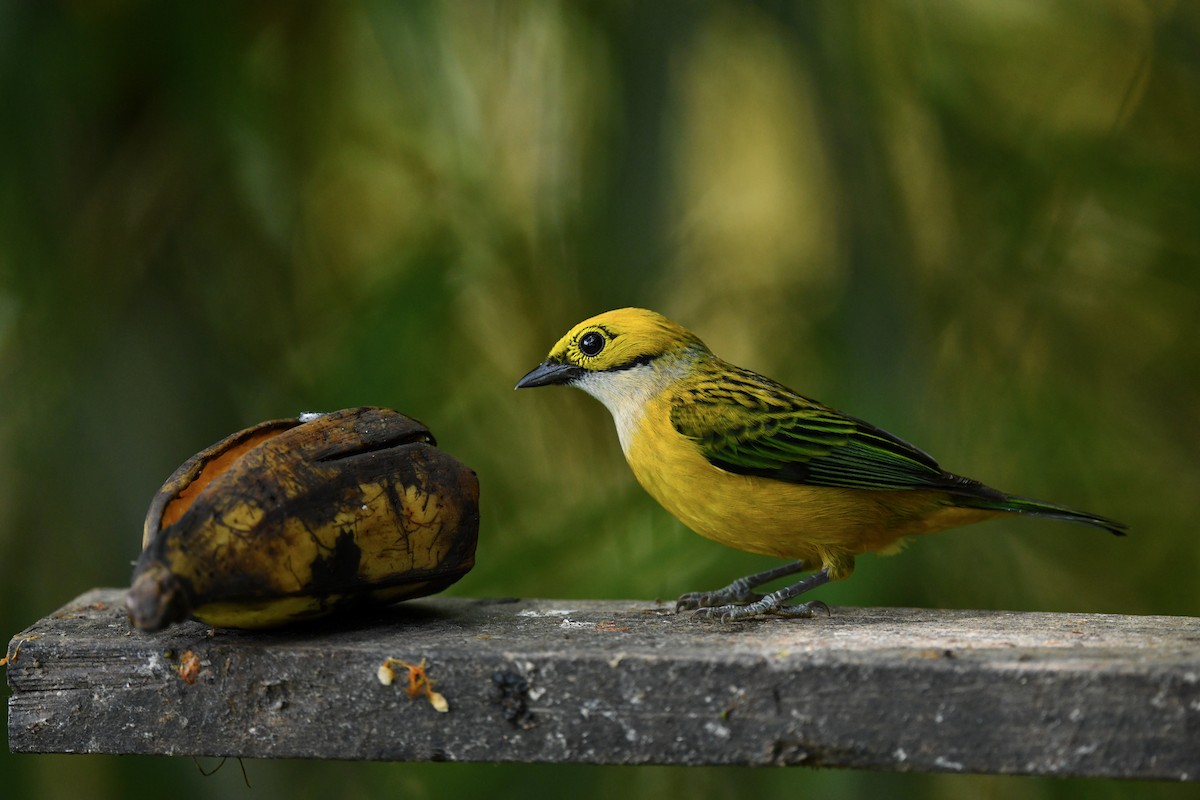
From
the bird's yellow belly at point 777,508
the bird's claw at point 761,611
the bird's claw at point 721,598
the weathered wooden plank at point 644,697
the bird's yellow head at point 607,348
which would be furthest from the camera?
the bird's yellow head at point 607,348

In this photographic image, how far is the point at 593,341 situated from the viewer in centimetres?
313

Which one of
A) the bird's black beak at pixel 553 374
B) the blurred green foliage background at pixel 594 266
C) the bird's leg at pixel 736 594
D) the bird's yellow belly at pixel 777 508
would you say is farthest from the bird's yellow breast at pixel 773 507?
the blurred green foliage background at pixel 594 266

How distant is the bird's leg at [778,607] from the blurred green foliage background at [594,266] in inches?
31.2

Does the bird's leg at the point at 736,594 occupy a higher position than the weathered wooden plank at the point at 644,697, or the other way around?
the weathered wooden plank at the point at 644,697

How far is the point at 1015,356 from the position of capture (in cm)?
442

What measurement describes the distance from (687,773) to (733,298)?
1660 mm

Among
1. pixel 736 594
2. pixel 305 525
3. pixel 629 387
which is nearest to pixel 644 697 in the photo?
pixel 305 525

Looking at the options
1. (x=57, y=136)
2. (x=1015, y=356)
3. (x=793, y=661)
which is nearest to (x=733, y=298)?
(x=1015, y=356)

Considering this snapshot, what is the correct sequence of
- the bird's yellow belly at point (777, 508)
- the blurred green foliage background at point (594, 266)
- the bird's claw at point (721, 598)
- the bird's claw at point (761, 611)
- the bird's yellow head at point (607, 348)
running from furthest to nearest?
1. the blurred green foliage background at point (594, 266)
2. the bird's yellow head at point (607, 348)
3. the bird's claw at point (721, 598)
4. the bird's yellow belly at point (777, 508)
5. the bird's claw at point (761, 611)

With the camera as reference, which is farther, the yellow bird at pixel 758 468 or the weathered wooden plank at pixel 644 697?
the yellow bird at pixel 758 468

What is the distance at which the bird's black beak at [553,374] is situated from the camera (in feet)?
10.2

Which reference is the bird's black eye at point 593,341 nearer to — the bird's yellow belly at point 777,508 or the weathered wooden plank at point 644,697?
the bird's yellow belly at point 777,508

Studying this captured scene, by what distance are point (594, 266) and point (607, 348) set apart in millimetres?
1061

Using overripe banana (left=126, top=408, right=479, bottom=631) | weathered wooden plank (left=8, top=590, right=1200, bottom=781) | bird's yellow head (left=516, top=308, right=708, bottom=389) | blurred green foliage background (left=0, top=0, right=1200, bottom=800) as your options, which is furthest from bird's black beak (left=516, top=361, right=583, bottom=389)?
blurred green foliage background (left=0, top=0, right=1200, bottom=800)
